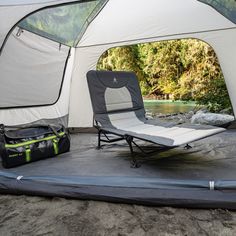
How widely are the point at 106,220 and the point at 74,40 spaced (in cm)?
336

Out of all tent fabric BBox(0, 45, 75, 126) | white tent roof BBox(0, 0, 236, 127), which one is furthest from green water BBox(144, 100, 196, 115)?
tent fabric BBox(0, 45, 75, 126)

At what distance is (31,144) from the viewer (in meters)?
2.65

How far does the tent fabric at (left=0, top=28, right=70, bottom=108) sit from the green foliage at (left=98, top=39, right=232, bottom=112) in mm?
3145

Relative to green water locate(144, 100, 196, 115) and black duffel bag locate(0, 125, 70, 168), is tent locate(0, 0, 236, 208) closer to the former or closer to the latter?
black duffel bag locate(0, 125, 70, 168)

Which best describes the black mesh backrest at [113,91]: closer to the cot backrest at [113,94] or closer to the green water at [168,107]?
the cot backrest at [113,94]

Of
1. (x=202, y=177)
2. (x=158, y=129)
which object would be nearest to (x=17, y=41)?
(x=158, y=129)

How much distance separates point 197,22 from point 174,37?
386 millimetres

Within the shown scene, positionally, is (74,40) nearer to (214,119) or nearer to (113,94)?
(113,94)

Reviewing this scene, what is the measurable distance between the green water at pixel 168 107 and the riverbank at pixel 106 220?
4.71 metres

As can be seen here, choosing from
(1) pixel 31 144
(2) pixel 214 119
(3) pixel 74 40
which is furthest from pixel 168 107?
(1) pixel 31 144

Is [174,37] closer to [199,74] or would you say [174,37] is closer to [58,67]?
[58,67]

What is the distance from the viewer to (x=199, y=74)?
742 cm

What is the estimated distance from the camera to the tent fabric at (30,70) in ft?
11.4

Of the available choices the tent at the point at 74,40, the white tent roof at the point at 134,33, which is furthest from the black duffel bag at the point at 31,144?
the white tent roof at the point at 134,33
